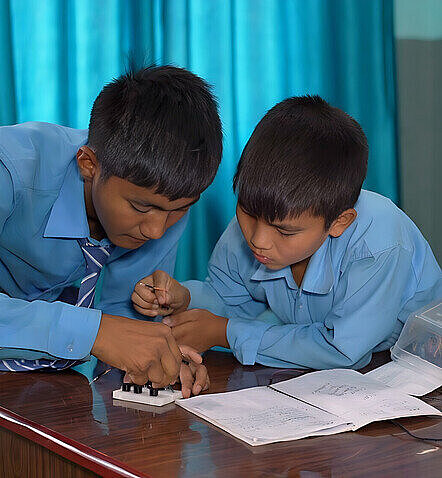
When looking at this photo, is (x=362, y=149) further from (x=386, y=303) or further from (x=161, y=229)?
(x=161, y=229)

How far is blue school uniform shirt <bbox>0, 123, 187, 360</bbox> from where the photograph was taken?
1.04m

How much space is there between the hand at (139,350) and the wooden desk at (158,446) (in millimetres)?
49

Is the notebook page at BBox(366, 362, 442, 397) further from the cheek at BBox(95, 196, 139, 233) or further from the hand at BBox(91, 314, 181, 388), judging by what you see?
the cheek at BBox(95, 196, 139, 233)

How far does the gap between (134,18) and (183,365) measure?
4.11 ft

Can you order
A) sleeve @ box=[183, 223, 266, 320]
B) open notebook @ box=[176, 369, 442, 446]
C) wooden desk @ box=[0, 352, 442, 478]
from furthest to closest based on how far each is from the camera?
sleeve @ box=[183, 223, 266, 320], open notebook @ box=[176, 369, 442, 446], wooden desk @ box=[0, 352, 442, 478]

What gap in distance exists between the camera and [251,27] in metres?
2.23

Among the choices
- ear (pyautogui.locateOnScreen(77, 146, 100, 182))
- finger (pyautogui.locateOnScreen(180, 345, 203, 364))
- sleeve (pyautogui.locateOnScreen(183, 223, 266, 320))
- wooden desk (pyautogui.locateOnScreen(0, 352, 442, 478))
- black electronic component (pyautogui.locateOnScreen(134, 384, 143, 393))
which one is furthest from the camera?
sleeve (pyautogui.locateOnScreen(183, 223, 266, 320))

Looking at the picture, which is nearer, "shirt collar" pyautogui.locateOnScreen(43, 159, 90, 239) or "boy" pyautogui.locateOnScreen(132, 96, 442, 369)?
"boy" pyautogui.locateOnScreen(132, 96, 442, 369)

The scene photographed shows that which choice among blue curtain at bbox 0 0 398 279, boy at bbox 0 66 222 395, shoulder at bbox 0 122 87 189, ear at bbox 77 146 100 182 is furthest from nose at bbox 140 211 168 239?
blue curtain at bbox 0 0 398 279

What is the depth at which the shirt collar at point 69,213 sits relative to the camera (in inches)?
49.8

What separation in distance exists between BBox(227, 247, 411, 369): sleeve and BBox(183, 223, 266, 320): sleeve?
0.54ft

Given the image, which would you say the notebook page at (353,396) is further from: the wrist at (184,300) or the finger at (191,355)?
the wrist at (184,300)

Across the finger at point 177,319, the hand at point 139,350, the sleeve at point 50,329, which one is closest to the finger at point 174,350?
the hand at point 139,350

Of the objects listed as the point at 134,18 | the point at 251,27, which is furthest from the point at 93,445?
the point at 251,27
